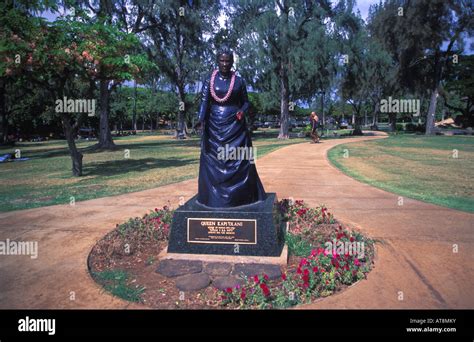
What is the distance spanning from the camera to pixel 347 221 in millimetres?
6203

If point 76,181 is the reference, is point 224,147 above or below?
above

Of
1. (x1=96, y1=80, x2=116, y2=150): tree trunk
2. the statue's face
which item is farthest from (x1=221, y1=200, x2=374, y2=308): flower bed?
(x1=96, y1=80, x2=116, y2=150): tree trunk

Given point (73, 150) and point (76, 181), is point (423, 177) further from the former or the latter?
point (73, 150)

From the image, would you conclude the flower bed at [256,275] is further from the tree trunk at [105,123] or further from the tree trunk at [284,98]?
the tree trunk at [284,98]

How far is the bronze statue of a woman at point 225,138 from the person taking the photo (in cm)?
490

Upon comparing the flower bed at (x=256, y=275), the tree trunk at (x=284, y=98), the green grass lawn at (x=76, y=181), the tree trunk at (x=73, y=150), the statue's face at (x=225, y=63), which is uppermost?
the tree trunk at (x=284, y=98)

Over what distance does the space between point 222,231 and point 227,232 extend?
71mm

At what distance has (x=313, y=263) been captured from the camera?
4258 millimetres

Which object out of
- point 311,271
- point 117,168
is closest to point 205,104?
point 311,271

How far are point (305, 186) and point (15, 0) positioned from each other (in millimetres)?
12644

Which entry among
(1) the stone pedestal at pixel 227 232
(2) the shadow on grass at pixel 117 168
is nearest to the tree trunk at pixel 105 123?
(2) the shadow on grass at pixel 117 168

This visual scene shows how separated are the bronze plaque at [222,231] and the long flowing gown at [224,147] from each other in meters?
0.32

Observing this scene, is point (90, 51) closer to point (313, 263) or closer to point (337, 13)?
point (313, 263)
